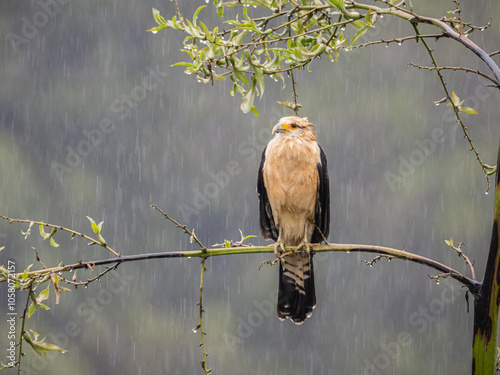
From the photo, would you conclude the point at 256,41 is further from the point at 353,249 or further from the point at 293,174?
the point at 293,174

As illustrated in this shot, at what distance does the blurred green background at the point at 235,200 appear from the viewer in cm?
1463

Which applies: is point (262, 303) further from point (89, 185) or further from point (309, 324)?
point (89, 185)

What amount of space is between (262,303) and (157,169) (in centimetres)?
446

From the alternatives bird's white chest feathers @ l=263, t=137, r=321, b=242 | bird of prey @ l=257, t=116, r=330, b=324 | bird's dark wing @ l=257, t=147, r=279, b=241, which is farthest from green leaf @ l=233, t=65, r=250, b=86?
bird's dark wing @ l=257, t=147, r=279, b=241

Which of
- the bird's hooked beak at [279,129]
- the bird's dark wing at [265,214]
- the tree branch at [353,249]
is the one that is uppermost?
the bird's hooked beak at [279,129]

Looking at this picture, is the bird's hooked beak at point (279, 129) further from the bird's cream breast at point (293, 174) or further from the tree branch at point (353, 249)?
the tree branch at point (353, 249)

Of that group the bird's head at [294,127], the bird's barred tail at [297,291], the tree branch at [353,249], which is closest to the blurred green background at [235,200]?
the bird's head at [294,127]

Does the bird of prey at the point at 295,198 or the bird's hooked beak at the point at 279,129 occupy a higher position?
the bird's hooked beak at the point at 279,129

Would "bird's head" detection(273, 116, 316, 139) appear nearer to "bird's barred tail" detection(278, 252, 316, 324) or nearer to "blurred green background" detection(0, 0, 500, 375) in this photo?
"bird's barred tail" detection(278, 252, 316, 324)

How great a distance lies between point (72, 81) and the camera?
58.6 ft

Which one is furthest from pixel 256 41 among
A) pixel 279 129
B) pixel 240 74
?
pixel 279 129

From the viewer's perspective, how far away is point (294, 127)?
2998 millimetres

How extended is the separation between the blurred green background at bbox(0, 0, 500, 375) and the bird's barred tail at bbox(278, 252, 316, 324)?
420 inches

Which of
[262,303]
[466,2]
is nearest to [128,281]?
[262,303]
